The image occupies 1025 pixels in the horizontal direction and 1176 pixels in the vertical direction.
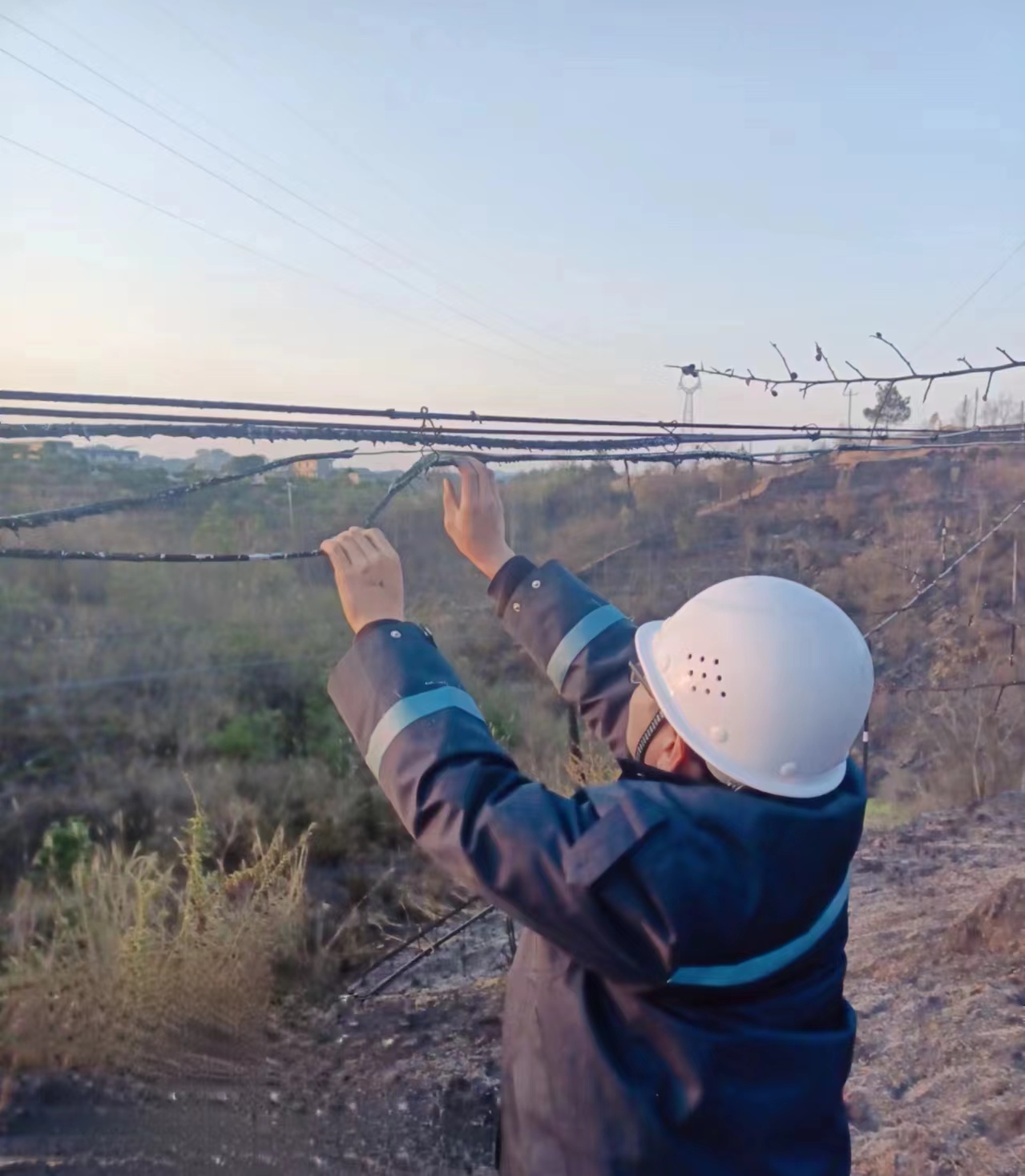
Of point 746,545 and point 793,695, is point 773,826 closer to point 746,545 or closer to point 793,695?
point 793,695

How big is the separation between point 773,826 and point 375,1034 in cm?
390

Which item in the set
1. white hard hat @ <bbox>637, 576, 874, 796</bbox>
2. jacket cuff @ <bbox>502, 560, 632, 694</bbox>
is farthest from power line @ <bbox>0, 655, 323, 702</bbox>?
white hard hat @ <bbox>637, 576, 874, 796</bbox>

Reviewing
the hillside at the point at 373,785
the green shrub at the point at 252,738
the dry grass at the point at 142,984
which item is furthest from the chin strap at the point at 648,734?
the green shrub at the point at 252,738

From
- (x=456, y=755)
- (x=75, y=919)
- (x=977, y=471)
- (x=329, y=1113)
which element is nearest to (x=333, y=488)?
(x=75, y=919)

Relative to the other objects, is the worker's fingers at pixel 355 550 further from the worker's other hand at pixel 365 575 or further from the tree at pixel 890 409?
the tree at pixel 890 409

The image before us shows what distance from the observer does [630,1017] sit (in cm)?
151

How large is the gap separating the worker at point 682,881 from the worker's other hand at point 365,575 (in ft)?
0.44

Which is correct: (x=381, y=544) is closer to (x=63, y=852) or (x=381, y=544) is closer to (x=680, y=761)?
(x=680, y=761)

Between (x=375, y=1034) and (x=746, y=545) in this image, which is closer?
(x=375, y=1034)

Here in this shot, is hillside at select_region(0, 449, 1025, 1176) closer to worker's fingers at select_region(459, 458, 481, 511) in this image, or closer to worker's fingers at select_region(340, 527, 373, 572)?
worker's fingers at select_region(459, 458, 481, 511)

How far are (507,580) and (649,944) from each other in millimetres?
1164

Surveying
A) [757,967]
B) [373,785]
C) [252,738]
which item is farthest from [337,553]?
[252,738]

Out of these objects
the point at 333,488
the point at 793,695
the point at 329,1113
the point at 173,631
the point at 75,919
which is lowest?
the point at 329,1113

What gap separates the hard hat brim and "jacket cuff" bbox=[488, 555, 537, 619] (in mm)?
708
